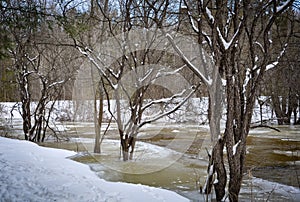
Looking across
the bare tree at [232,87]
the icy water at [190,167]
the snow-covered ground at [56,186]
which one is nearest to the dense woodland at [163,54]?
the bare tree at [232,87]

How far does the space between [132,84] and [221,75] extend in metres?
4.62

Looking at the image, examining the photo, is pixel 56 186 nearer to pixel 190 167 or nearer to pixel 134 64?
pixel 190 167

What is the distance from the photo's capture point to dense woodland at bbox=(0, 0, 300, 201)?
208 inches

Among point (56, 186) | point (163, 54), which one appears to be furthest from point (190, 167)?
point (56, 186)

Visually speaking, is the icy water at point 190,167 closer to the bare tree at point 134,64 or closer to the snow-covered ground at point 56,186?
the bare tree at point 134,64

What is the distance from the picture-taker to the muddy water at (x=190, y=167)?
643cm

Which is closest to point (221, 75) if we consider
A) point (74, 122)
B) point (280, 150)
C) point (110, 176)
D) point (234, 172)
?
point (234, 172)

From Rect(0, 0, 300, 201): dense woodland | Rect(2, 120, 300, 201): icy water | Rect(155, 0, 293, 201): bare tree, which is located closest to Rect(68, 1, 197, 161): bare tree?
Rect(0, 0, 300, 201): dense woodland

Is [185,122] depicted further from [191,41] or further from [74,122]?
[191,41]

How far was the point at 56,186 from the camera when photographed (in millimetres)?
4586

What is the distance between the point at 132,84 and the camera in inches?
389

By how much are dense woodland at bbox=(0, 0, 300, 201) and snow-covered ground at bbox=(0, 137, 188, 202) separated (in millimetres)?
1560

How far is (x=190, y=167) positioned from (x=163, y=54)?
3737 mm

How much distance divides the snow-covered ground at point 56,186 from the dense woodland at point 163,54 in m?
1.56
